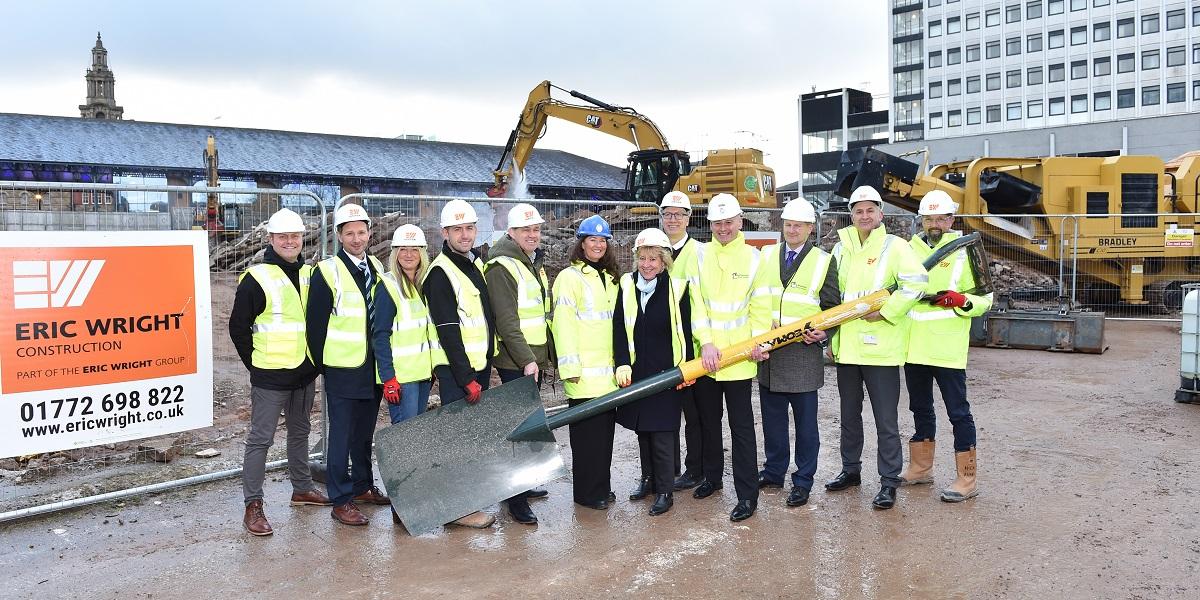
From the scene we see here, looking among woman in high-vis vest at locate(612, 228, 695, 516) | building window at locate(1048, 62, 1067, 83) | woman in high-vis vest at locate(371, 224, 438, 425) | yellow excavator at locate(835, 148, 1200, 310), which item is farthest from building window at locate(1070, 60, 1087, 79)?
woman in high-vis vest at locate(371, 224, 438, 425)

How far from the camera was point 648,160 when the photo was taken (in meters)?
20.0

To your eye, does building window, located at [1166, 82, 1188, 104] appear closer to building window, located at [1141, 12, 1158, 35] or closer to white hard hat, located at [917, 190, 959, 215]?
building window, located at [1141, 12, 1158, 35]

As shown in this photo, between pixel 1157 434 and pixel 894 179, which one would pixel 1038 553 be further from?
pixel 894 179

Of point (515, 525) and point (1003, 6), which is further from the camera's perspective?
point (1003, 6)

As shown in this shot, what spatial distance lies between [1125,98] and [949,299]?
6674cm

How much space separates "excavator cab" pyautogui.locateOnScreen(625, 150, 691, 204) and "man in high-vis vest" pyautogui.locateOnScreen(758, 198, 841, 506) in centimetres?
1389

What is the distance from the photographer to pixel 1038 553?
467 centimetres

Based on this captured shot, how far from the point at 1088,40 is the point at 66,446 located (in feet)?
234

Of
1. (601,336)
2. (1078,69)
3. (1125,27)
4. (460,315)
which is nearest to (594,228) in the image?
(601,336)

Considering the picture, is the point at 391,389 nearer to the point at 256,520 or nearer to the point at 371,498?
the point at 371,498

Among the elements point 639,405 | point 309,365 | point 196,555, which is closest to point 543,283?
point 639,405

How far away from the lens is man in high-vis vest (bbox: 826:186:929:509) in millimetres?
5414

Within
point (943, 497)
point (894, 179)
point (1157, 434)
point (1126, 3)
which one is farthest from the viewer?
point (1126, 3)

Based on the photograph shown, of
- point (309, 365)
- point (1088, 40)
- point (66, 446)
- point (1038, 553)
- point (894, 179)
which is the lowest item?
point (1038, 553)
